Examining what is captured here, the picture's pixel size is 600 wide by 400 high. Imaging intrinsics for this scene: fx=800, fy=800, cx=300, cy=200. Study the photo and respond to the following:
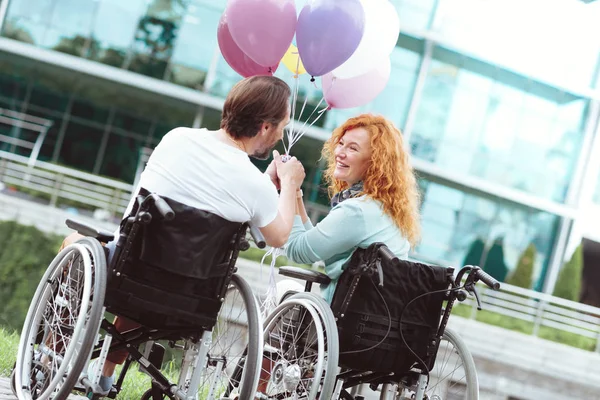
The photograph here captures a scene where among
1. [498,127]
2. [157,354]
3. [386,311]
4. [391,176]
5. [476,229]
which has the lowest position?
[157,354]

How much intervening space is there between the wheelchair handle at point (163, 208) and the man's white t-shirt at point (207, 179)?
0.60 ft

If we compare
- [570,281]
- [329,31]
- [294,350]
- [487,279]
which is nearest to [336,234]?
[294,350]

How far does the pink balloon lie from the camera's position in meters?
4.40

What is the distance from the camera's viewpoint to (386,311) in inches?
134

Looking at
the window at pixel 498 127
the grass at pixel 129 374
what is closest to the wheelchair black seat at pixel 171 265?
the grass at pixel 129 374

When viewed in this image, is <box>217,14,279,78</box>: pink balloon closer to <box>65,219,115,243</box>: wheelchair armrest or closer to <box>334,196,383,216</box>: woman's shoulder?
<box>334,196,383,216</box>: woman's shoulder

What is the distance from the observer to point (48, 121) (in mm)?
18953

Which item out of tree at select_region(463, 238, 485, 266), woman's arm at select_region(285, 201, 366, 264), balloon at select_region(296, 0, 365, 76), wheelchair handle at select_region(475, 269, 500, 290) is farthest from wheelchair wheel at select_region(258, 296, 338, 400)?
tree at select_region(463, 238, 485, 266)

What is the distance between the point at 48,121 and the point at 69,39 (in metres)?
2.23

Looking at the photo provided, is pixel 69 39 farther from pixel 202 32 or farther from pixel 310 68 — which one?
pixel 310 68

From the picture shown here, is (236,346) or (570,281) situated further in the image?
(570,281)

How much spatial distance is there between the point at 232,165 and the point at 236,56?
5.31 feet

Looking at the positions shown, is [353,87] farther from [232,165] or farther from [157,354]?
[157,354]

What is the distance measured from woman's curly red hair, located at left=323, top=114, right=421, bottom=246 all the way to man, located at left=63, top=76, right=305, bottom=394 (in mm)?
642
